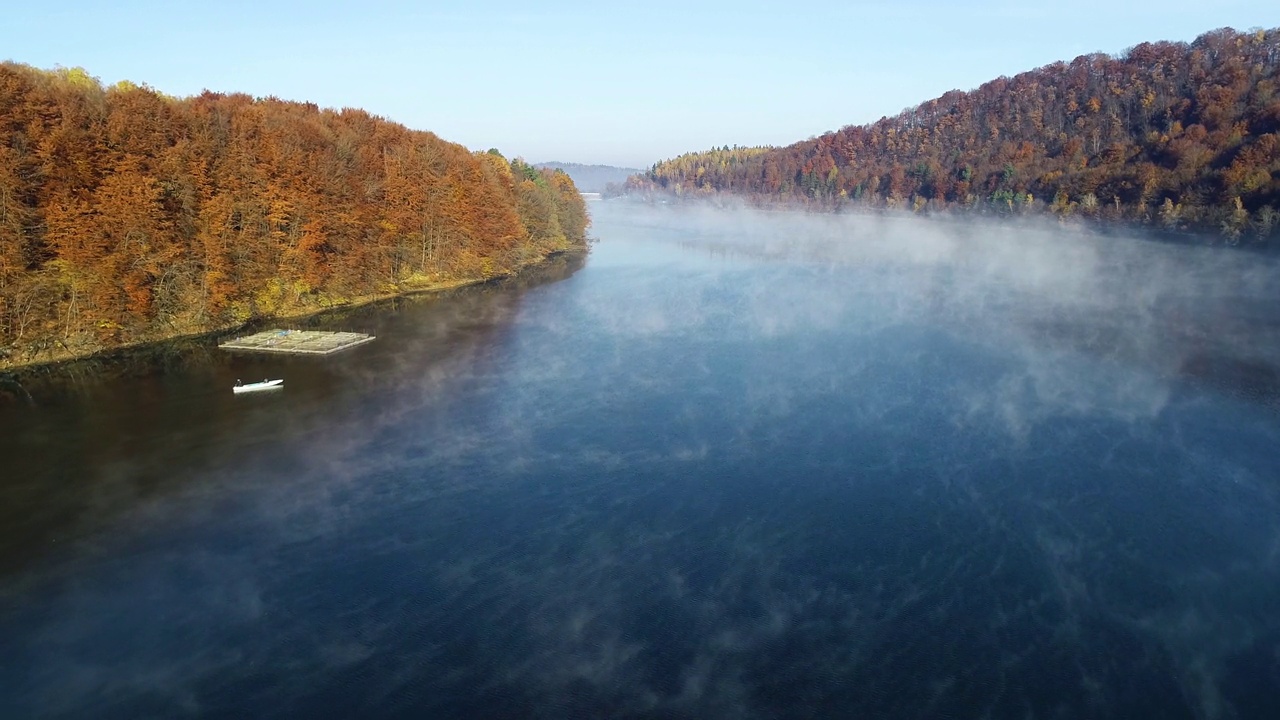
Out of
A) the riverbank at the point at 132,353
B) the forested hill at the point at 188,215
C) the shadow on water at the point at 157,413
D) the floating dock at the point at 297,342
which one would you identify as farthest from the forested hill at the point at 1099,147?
the riverbank at the point at 132,353

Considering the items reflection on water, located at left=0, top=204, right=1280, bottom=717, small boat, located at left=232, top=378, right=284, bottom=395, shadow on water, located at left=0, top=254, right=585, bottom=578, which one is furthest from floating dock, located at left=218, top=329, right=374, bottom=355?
small boat, located at left=232, top=378, right=284, bottom=395

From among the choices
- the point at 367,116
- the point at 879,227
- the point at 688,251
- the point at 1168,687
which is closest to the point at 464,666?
the point at 1168,687

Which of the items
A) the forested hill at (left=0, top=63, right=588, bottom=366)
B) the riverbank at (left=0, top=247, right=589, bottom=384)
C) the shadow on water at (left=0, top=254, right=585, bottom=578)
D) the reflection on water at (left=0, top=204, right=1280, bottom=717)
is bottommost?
the reflection on water at (left=0, top=204, right=1280, bottom=717)

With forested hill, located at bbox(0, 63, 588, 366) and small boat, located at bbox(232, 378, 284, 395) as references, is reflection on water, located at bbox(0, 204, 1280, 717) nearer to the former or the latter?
small boat, located at bbox(232, 378, 284, 395)

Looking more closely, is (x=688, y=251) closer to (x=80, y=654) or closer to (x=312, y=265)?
(x=312, y=265)

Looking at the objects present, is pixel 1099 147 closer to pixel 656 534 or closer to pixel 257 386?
pixel 656 534

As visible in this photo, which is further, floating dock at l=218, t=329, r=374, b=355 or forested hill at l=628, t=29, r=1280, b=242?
forested hill at l=628, t=29, r=1280, b=242

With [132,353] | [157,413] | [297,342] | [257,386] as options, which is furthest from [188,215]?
[157,413]
